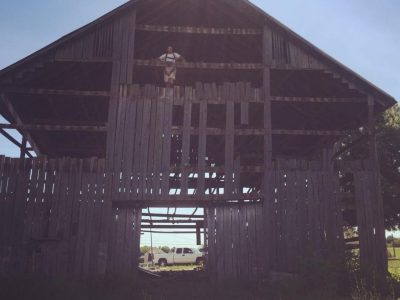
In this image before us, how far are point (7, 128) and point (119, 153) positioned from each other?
→ 12.3ft

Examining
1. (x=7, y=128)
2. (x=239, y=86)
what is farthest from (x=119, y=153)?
(x=239, y=86)

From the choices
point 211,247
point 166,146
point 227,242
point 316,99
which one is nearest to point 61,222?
point 166,146

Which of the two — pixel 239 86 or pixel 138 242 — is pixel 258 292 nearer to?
pixel 138 242

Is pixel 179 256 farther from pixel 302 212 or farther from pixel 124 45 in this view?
pixel 124 45

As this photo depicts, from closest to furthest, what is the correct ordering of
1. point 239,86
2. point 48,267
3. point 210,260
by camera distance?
point 48,267 → point 210,260 → point 239,86

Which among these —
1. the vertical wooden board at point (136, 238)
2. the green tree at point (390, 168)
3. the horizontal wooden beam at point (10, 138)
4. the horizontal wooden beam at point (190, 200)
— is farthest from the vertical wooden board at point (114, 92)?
the green tree at point (390, 168)

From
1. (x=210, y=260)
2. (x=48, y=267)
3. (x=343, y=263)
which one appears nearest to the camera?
(x=343, y=263)

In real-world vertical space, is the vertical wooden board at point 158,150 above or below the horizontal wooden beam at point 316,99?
below

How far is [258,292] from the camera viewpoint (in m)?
12.0

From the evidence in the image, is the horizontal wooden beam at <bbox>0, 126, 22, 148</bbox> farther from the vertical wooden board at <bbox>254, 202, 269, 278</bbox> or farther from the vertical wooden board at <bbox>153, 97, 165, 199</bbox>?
the vertical wooden board at <bbox>254, 202, 269, 278</bbox>

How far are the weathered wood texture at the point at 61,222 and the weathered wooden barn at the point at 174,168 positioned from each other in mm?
31

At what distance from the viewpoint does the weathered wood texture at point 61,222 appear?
42.9ft

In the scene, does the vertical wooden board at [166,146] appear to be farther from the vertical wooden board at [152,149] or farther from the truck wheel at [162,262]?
the truck wheel at [162,262]

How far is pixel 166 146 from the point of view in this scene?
557 inches
